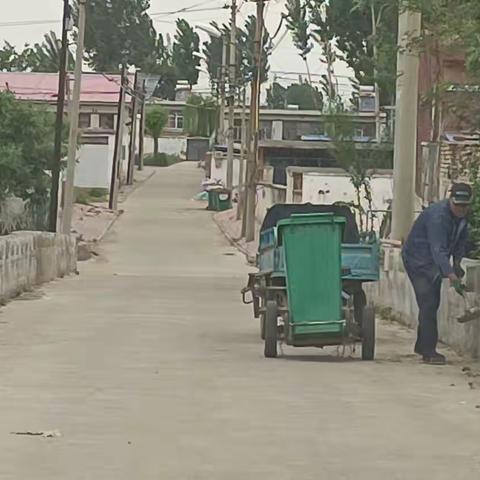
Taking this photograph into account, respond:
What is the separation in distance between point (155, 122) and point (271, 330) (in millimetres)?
86704

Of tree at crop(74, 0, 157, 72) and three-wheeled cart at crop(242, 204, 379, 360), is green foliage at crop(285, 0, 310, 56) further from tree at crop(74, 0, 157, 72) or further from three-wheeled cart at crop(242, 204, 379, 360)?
three-wheeled cart at crop(242, 204, 379, 360)

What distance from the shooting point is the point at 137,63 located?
116375mm

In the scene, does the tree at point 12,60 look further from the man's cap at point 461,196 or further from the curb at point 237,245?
the man's cap at point 461,196

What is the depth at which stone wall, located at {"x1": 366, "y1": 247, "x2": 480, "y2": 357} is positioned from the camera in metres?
12.1

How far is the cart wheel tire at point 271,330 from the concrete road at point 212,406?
170 mm

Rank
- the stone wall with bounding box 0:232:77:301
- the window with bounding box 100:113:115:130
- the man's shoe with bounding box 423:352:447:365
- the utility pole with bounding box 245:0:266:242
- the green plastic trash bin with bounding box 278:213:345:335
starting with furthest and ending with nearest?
1. the window with bounding box 100:113:115:130
2. the utility pole with bounding box 245:0:266:242
3. the stone wall with bounding box 0:232:77:301
4. the man's shoe with bounding box 423:352:447:365
5. the green plastic trash bin with bounding box 278:213:345:335

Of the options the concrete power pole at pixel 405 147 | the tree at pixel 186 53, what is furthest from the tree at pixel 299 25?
the tree at pixel 186 53

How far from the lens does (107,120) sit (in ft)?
244

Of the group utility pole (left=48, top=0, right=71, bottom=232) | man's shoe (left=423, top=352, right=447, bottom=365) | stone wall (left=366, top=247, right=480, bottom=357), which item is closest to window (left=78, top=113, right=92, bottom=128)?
utility pole (left=48, top=0, right=71, bottom=232)

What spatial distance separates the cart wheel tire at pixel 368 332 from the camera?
12.0m

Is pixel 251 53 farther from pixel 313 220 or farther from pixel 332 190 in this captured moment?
pixel 313 220

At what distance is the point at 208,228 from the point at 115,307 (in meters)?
35.6

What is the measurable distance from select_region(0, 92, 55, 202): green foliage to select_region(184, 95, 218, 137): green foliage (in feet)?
223

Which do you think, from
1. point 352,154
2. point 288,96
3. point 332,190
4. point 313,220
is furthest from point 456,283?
point 288,96
